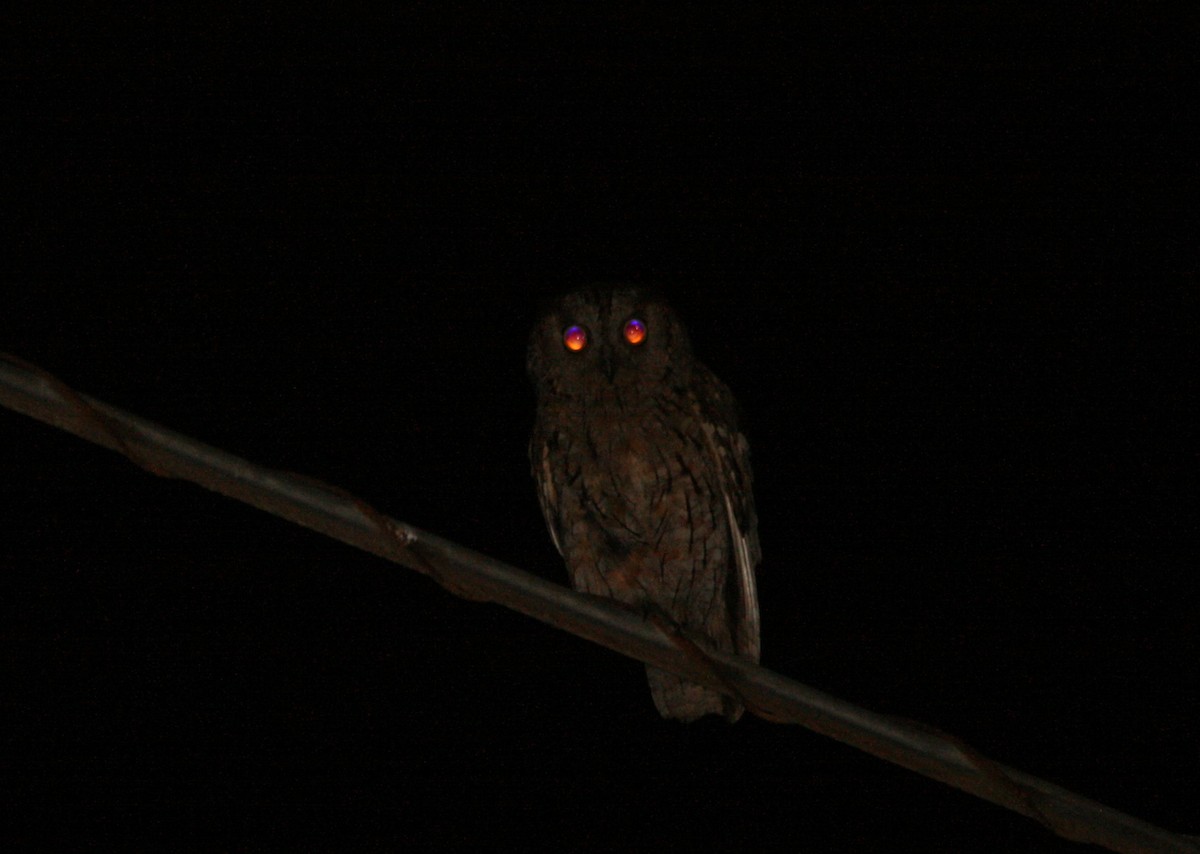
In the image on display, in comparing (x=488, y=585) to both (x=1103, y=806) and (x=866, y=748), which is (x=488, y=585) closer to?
(x=866, y=748)

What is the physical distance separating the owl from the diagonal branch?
1989 millimetres

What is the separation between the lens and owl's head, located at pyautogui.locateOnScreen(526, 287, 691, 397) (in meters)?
4.30

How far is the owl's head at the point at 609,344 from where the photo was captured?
14.1 feet

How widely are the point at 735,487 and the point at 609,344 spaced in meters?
0.57

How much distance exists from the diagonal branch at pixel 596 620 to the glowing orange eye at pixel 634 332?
2.15 m

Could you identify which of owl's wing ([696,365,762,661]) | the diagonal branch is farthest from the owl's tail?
the diagonal branch

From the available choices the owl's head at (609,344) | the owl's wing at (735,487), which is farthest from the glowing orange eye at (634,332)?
the owl's wing at (735,487)

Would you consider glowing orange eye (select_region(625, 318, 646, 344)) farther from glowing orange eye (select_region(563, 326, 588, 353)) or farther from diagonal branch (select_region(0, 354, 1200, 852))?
diagonal branch (select_region(0, 354, 1200, 852))

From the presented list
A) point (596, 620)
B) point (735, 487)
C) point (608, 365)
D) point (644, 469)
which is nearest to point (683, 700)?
point (735, 487)

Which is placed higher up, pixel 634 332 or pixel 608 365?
pixel 634 332

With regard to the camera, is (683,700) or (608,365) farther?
(683,700)

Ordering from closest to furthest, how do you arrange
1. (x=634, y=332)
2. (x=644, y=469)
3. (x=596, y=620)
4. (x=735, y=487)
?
(x=596, y=620) → (x=644, y=469) → (x=634, y=332) → (x=735, y=487)

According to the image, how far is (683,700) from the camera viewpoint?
4488 millimetres

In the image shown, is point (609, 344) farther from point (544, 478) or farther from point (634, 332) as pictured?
point (544, 478)
